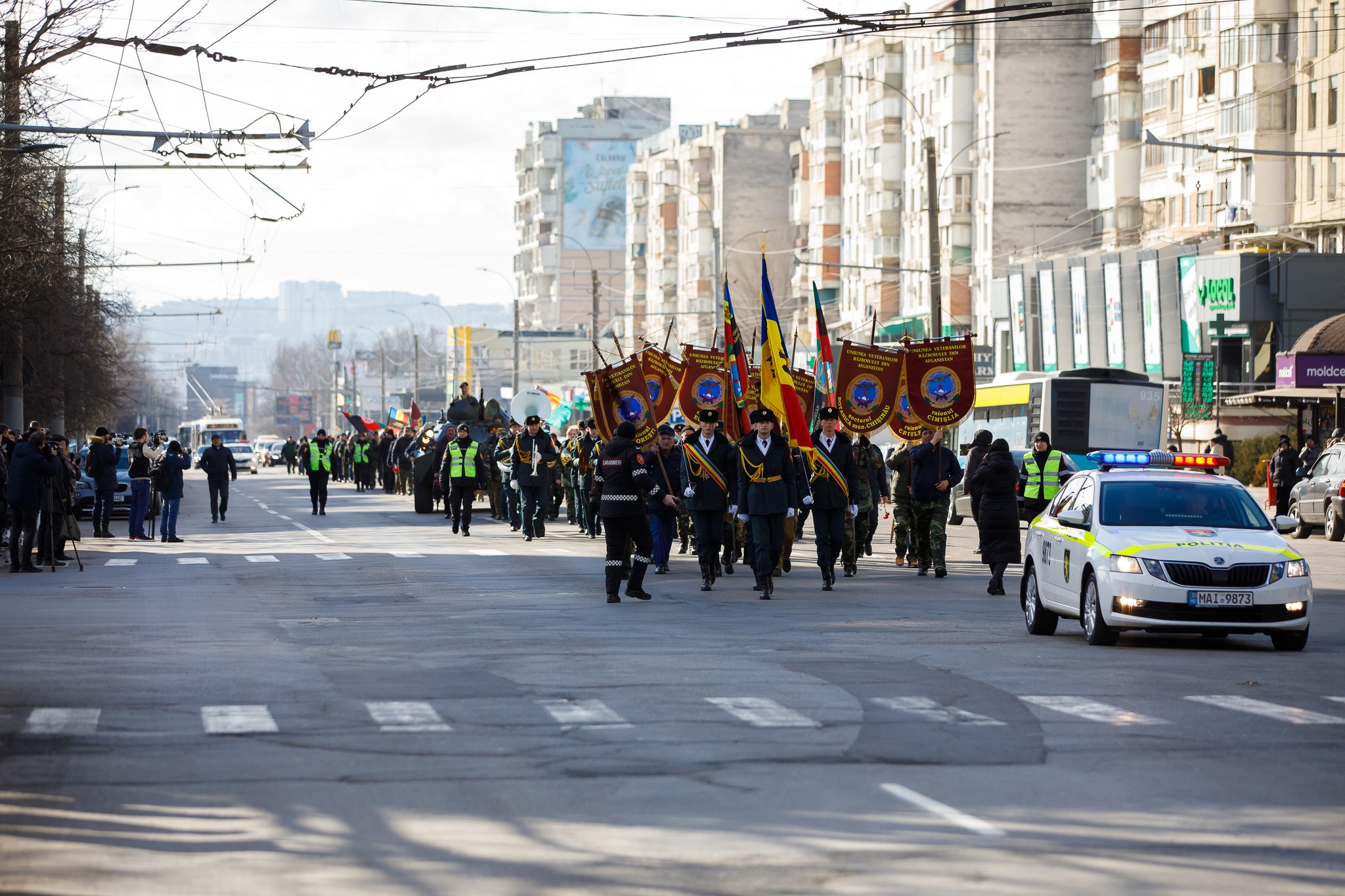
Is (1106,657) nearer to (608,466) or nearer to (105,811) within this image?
(608,466)

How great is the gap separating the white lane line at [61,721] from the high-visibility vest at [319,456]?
30.0 metres

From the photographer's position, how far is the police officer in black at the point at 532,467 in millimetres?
30125

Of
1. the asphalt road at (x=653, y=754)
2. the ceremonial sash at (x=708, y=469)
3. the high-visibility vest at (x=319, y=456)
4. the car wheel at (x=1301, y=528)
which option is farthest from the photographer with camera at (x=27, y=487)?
the car wheel at (x=1301, y=528)

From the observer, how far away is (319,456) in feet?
135

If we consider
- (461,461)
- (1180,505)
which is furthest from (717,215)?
(1180,505)

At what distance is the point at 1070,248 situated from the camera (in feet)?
248

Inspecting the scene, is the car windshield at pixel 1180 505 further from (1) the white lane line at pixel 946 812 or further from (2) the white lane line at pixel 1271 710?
(1) the white lane line at pixel 946 812

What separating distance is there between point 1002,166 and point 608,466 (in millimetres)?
60049

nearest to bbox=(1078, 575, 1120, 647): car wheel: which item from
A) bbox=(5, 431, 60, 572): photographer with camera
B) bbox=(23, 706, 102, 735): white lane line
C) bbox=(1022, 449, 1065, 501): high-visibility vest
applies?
bbox=(23, 706, 102, 735): white lane line

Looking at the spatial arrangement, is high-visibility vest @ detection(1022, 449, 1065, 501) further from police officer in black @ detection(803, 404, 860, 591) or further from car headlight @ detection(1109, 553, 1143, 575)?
car headlight @ detection(1109, 553, 1143, 575)

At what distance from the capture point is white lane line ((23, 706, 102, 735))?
10172 millimetres

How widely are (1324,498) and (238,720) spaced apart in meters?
25.2

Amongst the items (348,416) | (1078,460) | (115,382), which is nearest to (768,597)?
(1078,460)

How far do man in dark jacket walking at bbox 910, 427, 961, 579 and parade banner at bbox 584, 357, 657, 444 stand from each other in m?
5.72
